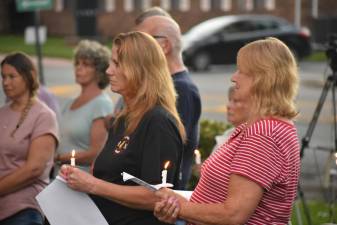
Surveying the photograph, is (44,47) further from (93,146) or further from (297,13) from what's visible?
(93,146)

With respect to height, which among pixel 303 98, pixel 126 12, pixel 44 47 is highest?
pixel 303 98

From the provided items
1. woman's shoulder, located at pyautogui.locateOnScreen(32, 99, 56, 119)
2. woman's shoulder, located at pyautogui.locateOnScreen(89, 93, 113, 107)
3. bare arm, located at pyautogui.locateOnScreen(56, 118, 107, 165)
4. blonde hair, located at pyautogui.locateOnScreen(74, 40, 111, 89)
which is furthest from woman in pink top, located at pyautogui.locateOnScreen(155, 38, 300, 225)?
blonde hair, located at pyautogui.locateOnScreen(74, 40, 111, 89)

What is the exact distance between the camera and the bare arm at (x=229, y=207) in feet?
11.1

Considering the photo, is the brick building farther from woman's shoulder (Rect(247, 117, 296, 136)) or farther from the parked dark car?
woman's shoulder (Rect(247, 117, 296, 136))

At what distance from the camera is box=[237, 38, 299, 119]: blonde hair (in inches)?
138

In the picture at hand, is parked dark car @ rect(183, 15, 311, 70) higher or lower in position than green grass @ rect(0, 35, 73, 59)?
higher

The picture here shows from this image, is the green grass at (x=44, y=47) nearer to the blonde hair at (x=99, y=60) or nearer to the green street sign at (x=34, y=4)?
the green street sign at (x=34, y=4)

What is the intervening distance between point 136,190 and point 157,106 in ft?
1.39

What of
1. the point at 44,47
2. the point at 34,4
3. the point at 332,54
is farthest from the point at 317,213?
the point at 44,47

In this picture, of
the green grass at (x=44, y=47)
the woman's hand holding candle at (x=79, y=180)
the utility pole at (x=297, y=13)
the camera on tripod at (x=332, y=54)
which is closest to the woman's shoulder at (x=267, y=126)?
the woman's hand holding candle at (x=79, y=180)

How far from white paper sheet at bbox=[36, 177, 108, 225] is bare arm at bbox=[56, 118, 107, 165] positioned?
5.75 feet

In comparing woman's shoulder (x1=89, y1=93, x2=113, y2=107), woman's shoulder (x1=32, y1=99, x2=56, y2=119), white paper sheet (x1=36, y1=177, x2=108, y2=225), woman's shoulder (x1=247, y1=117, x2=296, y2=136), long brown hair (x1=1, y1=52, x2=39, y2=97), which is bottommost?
woman's shoulder (x1=89, y1=93, x2=113, y2=107)

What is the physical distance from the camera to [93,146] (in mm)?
5855

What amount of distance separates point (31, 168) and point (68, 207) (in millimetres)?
1207
